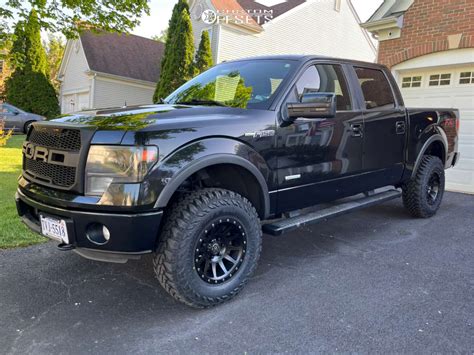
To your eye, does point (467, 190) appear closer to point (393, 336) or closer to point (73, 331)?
point (393, 336)

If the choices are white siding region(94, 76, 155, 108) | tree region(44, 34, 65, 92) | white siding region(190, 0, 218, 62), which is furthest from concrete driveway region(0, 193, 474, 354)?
tree region(44, 34, 65, 92)

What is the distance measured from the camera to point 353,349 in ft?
8.01

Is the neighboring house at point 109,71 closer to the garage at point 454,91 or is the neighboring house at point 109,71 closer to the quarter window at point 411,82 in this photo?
the quarter window at point 411,82

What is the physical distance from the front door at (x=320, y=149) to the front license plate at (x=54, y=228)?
5.57ft

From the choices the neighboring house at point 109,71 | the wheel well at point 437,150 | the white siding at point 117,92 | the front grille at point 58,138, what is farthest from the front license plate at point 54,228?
the white siding at point 117,92

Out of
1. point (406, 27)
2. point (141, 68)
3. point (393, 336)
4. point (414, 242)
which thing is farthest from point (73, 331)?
point (141, 68)

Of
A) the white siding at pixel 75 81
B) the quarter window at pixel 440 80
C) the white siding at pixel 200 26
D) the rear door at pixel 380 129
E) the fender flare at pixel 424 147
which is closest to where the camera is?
the rear door at pixel 380 129

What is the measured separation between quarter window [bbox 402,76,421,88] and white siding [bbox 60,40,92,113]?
16361 millimetres

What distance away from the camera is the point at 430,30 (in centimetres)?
811

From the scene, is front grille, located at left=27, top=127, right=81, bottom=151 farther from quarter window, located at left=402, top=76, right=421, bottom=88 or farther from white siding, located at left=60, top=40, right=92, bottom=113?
white siding, located at left=60, top=40, right=92, bottom=113

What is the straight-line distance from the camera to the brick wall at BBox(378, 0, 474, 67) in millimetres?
7543

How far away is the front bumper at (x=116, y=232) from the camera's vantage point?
2.47 metres

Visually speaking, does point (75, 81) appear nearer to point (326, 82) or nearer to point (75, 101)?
point (75, 101)

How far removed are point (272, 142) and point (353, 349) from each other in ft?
5.35
